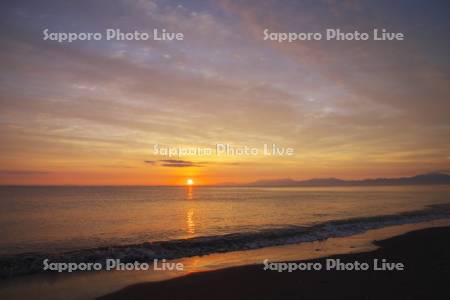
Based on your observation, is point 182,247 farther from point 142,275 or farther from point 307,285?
point 307,285

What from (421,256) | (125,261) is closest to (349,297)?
(421,256)

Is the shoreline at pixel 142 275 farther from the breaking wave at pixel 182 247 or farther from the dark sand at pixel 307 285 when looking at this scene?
the breaking wave at pixel 182 247

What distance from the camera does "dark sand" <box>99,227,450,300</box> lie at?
11.2 meters

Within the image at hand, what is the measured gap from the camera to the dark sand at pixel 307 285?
1121 cm

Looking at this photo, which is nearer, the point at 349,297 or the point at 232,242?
the point at 349,297

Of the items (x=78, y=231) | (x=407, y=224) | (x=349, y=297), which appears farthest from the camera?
(x=407, y=224)

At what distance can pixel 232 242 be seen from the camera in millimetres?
23062

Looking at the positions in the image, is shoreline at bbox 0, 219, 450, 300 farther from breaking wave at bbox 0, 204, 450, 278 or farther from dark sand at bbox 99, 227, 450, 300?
breaking wave at bbox 0, 204, 450, 278

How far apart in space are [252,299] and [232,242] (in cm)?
1220

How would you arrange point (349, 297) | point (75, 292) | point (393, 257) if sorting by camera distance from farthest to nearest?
point (393, 257) < point (75, 292) < point (349, 297)

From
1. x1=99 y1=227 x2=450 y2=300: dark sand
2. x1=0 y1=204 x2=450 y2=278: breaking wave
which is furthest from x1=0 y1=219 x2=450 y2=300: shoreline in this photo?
x1=0 y1=204 x2=450 y2=278: breaking wave

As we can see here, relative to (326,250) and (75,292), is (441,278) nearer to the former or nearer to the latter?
(326,250)

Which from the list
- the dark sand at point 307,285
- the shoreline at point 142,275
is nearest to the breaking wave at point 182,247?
the shoreline at point 142,275

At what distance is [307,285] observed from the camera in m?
12.3
